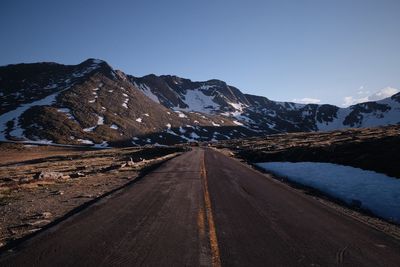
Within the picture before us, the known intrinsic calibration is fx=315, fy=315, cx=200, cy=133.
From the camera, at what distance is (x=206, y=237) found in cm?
753

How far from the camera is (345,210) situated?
11.9 m

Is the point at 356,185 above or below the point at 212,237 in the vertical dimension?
below

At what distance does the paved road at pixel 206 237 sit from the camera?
6164 mm

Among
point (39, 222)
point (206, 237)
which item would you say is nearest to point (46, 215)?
point (39, 222)

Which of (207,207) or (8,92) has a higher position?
(8,92)

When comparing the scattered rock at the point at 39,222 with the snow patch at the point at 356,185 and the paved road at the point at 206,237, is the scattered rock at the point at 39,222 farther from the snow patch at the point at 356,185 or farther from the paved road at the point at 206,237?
the snow patch at the point at 356,185

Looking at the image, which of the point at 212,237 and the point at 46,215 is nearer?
the point at 212,237

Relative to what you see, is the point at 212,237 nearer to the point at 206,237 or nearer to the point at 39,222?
the point at 206,237

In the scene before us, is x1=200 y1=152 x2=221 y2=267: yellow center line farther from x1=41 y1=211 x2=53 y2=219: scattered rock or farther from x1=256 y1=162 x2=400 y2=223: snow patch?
x1=256 y1=162 x2=400 y2=223: snow patch

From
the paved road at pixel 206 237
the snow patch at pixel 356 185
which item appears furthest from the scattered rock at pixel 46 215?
the snow patch at pixel 356 185

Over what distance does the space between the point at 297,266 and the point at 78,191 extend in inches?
478

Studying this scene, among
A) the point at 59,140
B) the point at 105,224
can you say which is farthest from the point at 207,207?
the point at 59,140

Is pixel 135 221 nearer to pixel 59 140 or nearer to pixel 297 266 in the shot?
pixel 297 266

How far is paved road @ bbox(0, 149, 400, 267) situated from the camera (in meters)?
6.16
